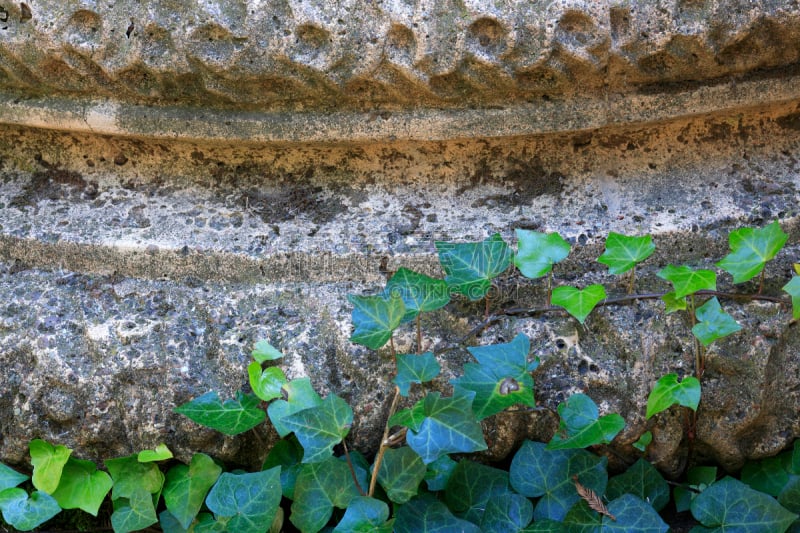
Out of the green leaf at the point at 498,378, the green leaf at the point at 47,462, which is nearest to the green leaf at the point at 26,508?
the green leaf at the point at 47,462

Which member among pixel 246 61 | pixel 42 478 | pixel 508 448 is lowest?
Result: pixel 42 478

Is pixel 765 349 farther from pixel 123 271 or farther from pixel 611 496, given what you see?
pixel 123 271

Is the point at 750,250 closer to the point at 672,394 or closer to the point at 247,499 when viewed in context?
the point at 672,394

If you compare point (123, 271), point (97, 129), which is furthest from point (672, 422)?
point (97, 129)

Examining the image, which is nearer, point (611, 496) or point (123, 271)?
point (611, 496)

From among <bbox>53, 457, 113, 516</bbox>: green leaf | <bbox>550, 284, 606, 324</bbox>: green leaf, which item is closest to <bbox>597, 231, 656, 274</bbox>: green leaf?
<bbox>550, 284, 606, 324</bbox>: green leaf
